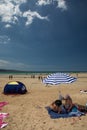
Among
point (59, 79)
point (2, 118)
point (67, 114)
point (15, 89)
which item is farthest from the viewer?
point (15, 89)

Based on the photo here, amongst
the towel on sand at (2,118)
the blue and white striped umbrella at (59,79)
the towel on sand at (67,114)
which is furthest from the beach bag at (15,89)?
the towel on sand at (67,114)

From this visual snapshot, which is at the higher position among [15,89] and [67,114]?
[15,89]

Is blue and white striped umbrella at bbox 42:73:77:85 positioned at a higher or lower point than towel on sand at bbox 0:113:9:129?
higher

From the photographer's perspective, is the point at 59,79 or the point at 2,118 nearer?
the point at 2,118

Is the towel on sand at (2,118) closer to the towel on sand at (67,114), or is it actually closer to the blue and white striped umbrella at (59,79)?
the towel on sand at (67,114)

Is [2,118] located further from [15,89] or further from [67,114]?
[15,89]

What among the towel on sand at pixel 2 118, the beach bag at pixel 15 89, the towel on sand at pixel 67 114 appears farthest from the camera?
the beach bag at pixel 15 89

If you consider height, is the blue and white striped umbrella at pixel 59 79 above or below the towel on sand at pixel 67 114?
above

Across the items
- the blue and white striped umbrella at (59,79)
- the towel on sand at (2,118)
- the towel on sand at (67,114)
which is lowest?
the towel on sand at (2,118)

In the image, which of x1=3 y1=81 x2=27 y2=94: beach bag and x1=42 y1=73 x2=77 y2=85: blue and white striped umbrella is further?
x1=3 y1=81 x2=27 y2=94: beach bag

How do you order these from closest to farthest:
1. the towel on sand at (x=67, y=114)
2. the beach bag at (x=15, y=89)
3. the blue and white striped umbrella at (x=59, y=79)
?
1. the towel on sand at (x=67, y=114)
2. the blue and white striped umbrella at (x=59, y=79)
3. the beach bag at (x=15, y=89)

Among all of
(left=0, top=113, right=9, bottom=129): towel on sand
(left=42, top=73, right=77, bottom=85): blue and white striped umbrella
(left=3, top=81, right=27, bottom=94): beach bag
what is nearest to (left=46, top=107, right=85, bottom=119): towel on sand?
(left=42, top=73, right=77, bottom=85): blue and white striped umbrella

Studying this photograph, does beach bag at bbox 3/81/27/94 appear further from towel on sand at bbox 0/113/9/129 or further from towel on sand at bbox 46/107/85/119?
towel on sand at bbox 46/107/85/119

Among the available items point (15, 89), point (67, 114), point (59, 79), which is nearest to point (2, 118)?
point (67, 114)
